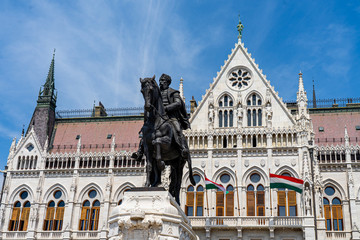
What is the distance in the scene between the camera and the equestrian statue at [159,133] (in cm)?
1149

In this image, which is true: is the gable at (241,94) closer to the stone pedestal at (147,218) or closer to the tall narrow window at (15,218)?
the tall narrow window at (15,218)

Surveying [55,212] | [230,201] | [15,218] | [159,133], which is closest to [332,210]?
[230,201]

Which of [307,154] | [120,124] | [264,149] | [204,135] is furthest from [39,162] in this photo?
[307,154]

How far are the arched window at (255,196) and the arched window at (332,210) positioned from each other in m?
5.33

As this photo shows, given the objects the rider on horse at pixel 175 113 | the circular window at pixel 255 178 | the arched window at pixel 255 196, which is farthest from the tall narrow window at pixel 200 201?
the rider on horse at pixel 175 113

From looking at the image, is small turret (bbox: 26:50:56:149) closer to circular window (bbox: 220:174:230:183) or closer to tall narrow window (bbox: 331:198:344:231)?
circular window (bbox: 220:174:230:183)

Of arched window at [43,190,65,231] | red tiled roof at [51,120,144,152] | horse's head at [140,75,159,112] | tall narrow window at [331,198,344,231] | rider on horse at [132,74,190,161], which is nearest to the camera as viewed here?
horse's head at [140,75,159,112]

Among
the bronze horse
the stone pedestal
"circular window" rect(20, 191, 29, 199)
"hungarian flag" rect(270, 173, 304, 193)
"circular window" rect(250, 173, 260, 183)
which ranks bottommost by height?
the stone pedestal

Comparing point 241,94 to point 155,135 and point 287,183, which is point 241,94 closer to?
point 287,183

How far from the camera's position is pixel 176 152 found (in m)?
12.1

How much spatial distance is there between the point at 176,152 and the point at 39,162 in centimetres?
3480

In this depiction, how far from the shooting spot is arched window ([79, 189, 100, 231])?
136 feet

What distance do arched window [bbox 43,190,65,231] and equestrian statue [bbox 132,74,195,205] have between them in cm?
3218

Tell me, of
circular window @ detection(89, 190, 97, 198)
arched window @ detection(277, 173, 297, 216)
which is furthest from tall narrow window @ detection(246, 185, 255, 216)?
circular window @ detection(89, 190, 97, 198)
